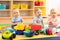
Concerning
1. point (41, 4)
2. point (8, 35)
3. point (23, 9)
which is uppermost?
point (41, 4)

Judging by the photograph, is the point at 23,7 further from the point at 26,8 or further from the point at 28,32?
the point at 28,32

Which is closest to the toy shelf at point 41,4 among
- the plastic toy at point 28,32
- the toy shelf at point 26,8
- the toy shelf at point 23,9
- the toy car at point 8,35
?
the toy shelf at point 23,9

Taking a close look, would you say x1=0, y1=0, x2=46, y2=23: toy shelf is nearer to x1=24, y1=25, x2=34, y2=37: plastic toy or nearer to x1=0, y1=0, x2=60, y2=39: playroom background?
x1=0, y1=0, x2=60, y2=39: playroom background

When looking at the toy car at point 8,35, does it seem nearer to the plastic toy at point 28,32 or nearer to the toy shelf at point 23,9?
the plastic toy at point 28,32

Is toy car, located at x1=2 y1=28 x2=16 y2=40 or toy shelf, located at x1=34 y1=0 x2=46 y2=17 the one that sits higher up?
toy shelf, located at x1=34 y1=0 x2=46 y2=17

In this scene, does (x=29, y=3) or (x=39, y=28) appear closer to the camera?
(x=39, y=28)

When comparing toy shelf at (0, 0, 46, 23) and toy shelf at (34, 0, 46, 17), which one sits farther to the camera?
toy shelf at (34, 0, 46, 17)

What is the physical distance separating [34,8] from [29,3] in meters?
0.26

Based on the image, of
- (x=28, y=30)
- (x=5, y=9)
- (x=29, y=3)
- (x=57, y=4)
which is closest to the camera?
(x=28, y=30)

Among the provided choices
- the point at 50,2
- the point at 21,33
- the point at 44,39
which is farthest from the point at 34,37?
the point at 50,2

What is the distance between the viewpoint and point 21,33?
6.36 ft

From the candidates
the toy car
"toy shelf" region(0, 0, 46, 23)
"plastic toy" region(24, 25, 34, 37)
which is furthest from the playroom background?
the toy car

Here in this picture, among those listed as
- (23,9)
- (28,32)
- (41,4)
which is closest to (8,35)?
(28,32)

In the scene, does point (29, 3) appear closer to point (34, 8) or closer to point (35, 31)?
point (34, 8)
